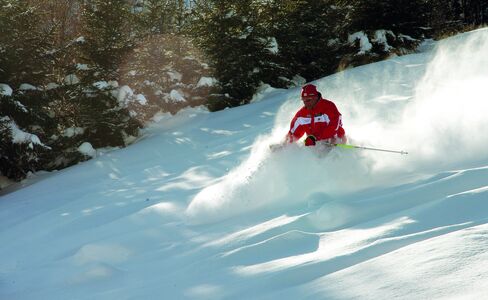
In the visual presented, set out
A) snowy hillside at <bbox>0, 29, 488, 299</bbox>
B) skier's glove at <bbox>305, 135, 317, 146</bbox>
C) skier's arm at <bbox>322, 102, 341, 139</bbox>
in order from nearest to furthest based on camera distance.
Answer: snowy hillside at <bbox>0, 29, 488, 299</bbox>, skier's glove at <bbox>305, 135, 317, 146</bbox>, skier's arm at <bbox>322, 102, 341, 139</bbox>

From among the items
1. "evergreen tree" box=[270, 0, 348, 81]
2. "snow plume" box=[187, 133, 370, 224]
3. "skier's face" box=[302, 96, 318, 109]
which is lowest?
"snow plume" box=[187, 133, 370, 224]

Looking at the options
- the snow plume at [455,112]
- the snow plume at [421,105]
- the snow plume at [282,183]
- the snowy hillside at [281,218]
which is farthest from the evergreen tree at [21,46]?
the snow plume at [455,112]

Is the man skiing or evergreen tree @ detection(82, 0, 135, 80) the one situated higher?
evergreen tree @ detection(82, 0, 135, 80)

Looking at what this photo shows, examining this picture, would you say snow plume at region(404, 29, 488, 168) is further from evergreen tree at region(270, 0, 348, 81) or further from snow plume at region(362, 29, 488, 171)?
evergreen tree at region(270, 0, 348, 81)

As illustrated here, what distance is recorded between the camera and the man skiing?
22.1 ft

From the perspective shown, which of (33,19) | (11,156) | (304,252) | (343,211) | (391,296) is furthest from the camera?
(33,19)

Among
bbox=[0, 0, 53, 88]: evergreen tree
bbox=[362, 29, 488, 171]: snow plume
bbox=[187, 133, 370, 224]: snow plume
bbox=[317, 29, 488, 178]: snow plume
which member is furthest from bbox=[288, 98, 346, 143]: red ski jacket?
bbox=[0, 0, 53, 88]: evergreen tree

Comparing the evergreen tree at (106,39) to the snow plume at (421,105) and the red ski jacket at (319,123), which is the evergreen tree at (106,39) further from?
the red ski jacket at (319,123)

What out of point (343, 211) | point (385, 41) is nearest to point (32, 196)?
point (343, 211)

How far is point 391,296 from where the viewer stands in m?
2.63

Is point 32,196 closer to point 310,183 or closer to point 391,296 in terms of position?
point 310,183

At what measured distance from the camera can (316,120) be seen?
689 centimetres

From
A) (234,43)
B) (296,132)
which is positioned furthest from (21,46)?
(296,132)

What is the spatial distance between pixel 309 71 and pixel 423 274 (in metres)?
15.4
